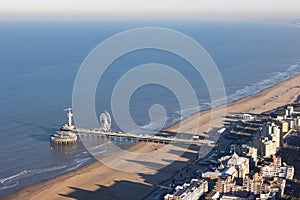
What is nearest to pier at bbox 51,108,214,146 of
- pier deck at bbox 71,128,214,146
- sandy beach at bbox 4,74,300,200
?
pier deck at bbox 71,128,214,146

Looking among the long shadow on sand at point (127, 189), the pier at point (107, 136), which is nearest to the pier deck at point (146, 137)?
the pier at point (107, 136)

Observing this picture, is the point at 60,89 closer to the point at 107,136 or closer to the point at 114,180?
the point at 107,136

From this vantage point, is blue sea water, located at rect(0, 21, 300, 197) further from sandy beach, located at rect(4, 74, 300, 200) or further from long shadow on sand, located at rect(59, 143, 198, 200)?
long shadow on sand, located at rect(59, 143, 198, 200)

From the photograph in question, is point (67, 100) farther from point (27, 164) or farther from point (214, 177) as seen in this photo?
point (214, 177)

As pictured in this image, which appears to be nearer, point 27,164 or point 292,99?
point 27,164

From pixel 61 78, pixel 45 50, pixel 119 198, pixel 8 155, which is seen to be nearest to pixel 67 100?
pixel 61 78

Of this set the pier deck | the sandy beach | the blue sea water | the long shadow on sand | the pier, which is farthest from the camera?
the pier

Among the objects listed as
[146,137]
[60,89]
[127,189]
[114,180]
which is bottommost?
[127,189]

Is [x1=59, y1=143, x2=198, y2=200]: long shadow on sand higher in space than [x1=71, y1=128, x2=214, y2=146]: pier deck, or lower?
lower

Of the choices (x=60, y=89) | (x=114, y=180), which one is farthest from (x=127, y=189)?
(x=60, y=89)

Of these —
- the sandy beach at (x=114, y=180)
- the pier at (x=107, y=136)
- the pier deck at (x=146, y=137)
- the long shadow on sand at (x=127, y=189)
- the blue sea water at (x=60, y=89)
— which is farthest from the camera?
the pier at (x=107, y=136)

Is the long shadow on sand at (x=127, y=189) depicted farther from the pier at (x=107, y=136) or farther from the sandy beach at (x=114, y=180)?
the pier at (x=107, y=136)
